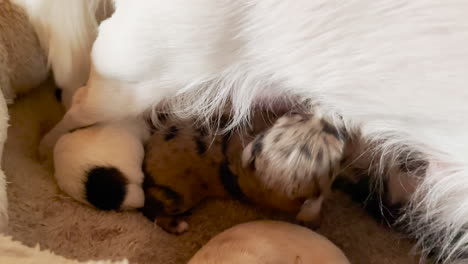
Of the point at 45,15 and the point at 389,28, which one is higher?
the point at 389,28

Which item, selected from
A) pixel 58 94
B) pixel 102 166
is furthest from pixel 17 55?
pixel 102 166

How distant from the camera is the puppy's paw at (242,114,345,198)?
109cm

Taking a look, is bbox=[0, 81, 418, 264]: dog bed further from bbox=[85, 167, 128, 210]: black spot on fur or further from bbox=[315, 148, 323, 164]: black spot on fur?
bbox=[315, 148, 323, 164]: black spot on fur

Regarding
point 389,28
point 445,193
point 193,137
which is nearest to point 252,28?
point 389,28

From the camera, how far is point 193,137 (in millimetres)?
1245

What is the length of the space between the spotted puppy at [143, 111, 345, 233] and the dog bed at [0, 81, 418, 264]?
0.04 meters

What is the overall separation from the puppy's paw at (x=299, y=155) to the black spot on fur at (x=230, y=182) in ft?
0.35

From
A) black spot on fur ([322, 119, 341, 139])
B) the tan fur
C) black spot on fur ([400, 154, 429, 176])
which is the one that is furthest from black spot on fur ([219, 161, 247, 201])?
the tan fur

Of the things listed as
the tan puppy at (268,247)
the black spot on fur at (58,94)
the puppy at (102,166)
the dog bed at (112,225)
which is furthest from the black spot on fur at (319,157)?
the black spot on fur at (58,94)

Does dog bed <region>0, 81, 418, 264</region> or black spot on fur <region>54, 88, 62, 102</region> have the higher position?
black spot on fur <region>54, 88, 62, 102</region>

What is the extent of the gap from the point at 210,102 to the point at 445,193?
46 centimetres

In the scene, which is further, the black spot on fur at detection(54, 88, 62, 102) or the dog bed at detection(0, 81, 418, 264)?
the black spot on fur at detection(54, 88, 62, 102)

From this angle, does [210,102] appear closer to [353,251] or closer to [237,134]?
[237,134]

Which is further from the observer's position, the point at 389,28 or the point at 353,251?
the point at 353,251
